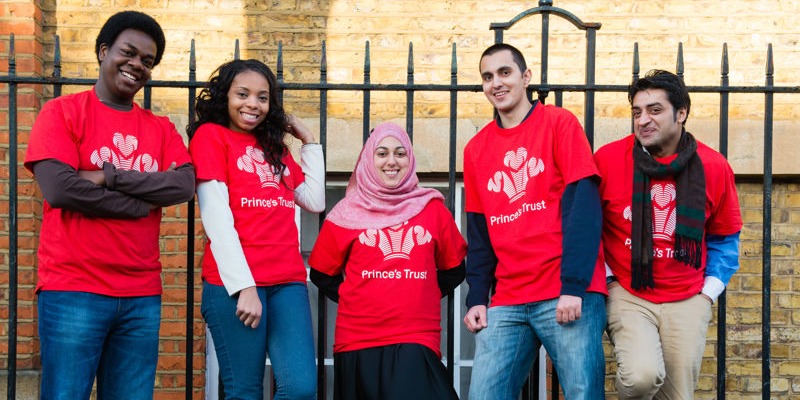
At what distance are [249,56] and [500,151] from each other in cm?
223

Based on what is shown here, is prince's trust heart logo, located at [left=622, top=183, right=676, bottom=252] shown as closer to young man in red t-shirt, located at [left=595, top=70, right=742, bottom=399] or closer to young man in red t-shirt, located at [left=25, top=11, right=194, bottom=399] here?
young man in red t-shirt, located at [left=595, top=70, right=742, bottom=399]

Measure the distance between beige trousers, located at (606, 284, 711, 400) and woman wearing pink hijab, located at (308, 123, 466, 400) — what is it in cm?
69

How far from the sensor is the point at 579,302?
347 cm

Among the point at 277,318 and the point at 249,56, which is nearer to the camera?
the point at 277,318

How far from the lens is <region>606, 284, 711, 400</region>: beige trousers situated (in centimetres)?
347

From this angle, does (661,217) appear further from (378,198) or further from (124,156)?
(124,156)

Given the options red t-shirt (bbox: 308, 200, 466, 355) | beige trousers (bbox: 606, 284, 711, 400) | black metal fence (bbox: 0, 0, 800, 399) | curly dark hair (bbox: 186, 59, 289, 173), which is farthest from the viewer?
black metal fence (bbox: 0, 0, 800, 399)

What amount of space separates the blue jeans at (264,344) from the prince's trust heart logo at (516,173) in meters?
0.94

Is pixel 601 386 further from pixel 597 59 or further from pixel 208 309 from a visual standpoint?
pixel 597 59

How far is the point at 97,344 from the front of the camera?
3373mm

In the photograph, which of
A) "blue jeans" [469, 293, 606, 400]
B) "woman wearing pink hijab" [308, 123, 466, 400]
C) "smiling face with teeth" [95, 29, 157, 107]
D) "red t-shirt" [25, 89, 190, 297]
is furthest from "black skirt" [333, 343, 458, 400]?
"smiling face with teeth" [95, 29, 157, 107]

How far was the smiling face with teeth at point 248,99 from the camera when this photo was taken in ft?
12.2

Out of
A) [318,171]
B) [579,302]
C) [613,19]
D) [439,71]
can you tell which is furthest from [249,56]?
[579,302]

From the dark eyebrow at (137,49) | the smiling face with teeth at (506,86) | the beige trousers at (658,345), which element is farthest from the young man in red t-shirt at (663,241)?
the dark eyebrow at (137,49)
